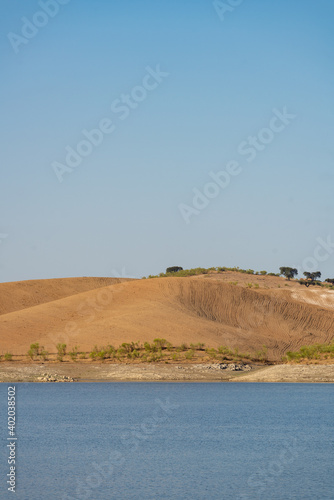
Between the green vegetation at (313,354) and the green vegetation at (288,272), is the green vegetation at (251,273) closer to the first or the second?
the green vegetation at (288,272)

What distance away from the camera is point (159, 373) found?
5984cm

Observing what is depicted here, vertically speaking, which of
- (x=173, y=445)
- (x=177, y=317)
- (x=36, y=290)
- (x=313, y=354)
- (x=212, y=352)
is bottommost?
(x=173, y=445)

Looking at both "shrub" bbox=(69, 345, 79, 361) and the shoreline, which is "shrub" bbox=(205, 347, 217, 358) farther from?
"shrub" bbox=(69, 345, 79, 361)

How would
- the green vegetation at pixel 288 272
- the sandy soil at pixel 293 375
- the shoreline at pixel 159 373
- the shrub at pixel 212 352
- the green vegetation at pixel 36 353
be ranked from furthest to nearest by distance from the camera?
1. the green vegetation at pixel 288 272
2. the shrub at pixel 212 352
3. the green vegetation at pixel 36 353
4. the sandy soil at pixel 293 375
5. the shoreline at pixel 159 373

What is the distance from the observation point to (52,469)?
23844 mm

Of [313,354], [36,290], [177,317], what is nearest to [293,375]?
[313,354]

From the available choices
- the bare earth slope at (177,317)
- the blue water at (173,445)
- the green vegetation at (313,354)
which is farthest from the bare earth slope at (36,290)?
the blue water at (173,445)

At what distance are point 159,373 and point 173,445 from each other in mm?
31181

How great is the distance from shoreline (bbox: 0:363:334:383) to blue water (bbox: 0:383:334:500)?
8687mm

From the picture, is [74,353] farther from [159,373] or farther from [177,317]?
[177,317]

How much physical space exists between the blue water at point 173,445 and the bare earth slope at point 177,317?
28573 mm

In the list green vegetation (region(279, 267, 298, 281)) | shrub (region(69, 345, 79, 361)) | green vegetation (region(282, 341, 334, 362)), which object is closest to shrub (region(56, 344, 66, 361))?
shrub (region(69, 345, 79, 361))

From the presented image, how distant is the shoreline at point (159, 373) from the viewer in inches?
2267

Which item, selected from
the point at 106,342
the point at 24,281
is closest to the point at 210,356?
the point at 106,342
